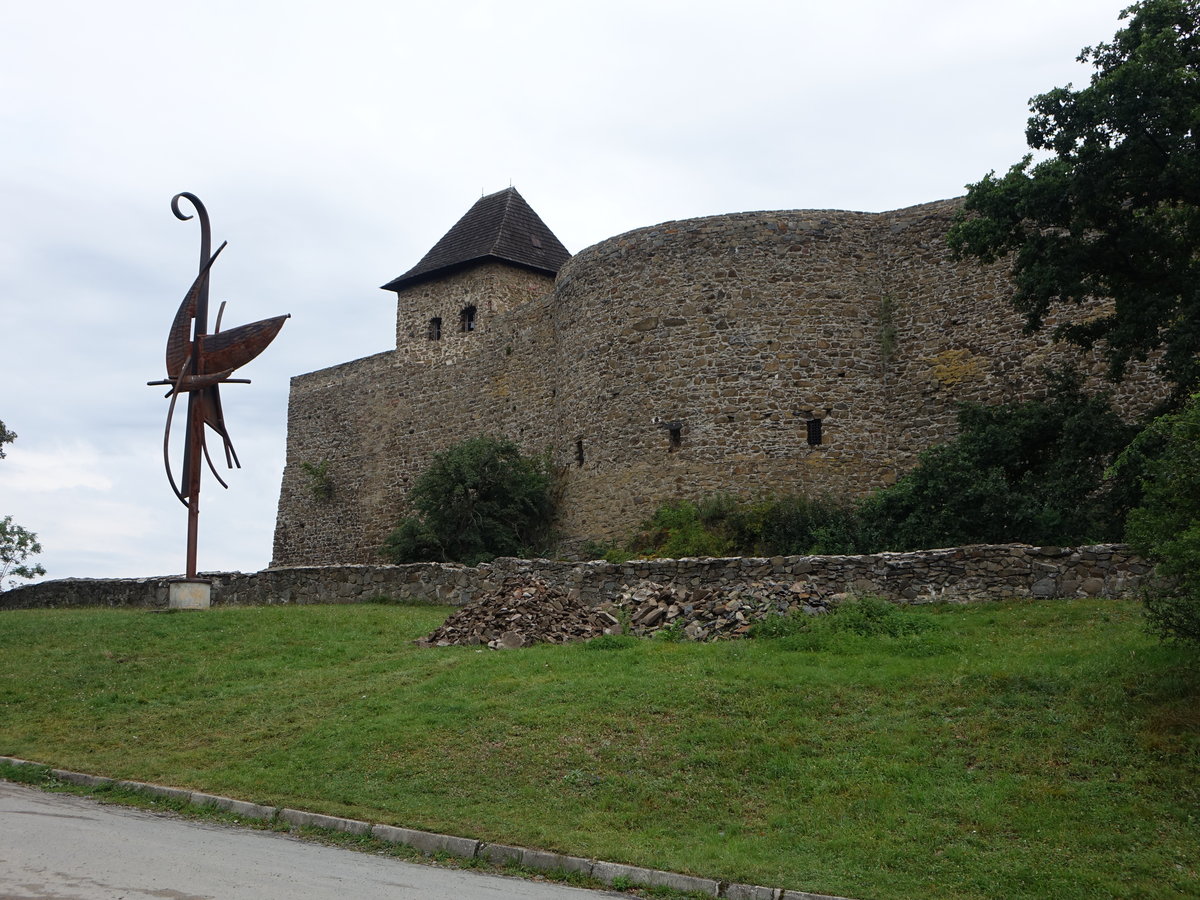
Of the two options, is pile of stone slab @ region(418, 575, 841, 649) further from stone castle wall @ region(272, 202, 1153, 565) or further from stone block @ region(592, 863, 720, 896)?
stone block @ region(592, 863, 720, 896)

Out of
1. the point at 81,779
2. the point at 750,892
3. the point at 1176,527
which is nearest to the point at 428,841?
the point at 750,892

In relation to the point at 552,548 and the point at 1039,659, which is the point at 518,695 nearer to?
the point at 1039,659

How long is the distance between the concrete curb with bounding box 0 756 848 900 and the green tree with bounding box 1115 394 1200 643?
4.65 m

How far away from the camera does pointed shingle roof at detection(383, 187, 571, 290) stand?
30.1 m

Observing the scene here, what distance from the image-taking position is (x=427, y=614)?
707 inches

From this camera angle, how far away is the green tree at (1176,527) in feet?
31.9

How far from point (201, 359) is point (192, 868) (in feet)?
45.5

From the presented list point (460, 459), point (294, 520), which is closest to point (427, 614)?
point (460, 459)

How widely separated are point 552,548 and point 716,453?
14.5 ft

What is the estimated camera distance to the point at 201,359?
1969cm

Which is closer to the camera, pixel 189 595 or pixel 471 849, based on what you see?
pixel 471 849

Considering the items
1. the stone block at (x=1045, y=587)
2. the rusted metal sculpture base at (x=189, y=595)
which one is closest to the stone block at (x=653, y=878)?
the stone block at (x=1045, y=587)

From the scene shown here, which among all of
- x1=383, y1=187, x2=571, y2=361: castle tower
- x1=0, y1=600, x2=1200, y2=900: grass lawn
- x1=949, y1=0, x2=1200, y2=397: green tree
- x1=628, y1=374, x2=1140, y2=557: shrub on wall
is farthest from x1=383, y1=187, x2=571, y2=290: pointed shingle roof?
x1=0, y1=600, x2=1200, y2=900: grass lawn

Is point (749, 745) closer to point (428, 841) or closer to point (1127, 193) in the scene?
point (428, 841)
